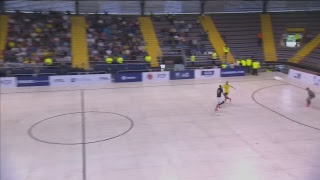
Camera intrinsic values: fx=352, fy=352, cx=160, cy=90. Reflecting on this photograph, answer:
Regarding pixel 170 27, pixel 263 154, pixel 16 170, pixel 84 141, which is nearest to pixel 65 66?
pixel 170 27

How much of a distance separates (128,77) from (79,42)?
7.83m

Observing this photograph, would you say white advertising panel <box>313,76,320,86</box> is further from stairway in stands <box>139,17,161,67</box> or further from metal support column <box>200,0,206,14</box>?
metal support column <box>200,0,206,14</box>


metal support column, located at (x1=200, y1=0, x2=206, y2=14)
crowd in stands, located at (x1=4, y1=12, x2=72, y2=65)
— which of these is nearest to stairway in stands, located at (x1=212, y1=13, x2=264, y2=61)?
metal support column, located at (x1=200, y1=0, x2=206, y2=14)

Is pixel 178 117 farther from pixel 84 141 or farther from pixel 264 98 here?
pixel 264 98

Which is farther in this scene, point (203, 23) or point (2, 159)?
point (203, 23)

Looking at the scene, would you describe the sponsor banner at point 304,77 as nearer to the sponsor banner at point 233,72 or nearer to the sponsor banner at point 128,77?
the sponsor banner at point 233,72

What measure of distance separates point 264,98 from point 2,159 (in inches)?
544

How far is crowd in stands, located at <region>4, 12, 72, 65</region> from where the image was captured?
27969 millimetres

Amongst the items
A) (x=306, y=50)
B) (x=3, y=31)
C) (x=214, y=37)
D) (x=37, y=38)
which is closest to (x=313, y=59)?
(x=306, y=50)

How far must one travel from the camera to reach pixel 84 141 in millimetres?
13172

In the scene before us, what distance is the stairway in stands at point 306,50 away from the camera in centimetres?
3014

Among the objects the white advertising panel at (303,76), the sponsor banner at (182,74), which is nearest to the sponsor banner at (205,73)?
the sponsor banner at (182,74)

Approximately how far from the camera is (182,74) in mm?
26438

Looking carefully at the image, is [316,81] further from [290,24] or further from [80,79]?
[80,79]
